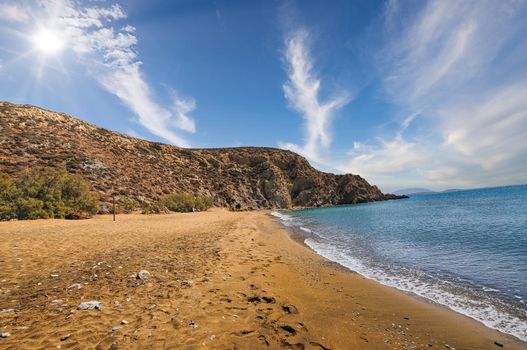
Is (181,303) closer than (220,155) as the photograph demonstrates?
Yes

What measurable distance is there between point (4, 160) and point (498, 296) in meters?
52.9

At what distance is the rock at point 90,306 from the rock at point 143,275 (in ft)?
5.89

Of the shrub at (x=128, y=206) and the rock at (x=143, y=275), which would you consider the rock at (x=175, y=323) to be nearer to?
the rock at (x=143, y=275)

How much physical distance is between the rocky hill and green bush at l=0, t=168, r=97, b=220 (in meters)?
11.2

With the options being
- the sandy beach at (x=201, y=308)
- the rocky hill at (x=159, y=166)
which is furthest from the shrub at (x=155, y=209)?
the sandy beach at (x=201, y=308)

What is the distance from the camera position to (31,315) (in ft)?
16.9

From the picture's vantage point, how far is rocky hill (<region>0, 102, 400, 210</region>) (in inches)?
1730

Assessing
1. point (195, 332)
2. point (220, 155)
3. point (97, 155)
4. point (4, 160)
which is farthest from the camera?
point (220, 155)

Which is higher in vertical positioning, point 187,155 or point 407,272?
point 187,155

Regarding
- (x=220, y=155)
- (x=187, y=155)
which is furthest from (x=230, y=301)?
(x=220, y=155)

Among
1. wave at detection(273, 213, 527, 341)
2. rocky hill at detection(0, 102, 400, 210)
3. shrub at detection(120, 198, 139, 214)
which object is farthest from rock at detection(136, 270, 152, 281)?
rocky hill at detection(0, 102, 400, 210)

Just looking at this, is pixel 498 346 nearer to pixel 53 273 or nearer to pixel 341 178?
pixel 53 273

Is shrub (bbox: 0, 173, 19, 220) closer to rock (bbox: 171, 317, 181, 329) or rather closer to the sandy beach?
the sandy beach

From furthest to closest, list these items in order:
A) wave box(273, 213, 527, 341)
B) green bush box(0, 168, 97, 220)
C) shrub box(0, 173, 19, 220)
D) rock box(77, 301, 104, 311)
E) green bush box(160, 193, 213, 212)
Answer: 1. green bush box(160, 193, 213, 212)
2. green bush box(0, 168, 97, 220)
3. shrub box(0, 173, 19, 220)
4. wave box(273, 213, 527, 341)
5. rock box(77, 301, 104, 311)
